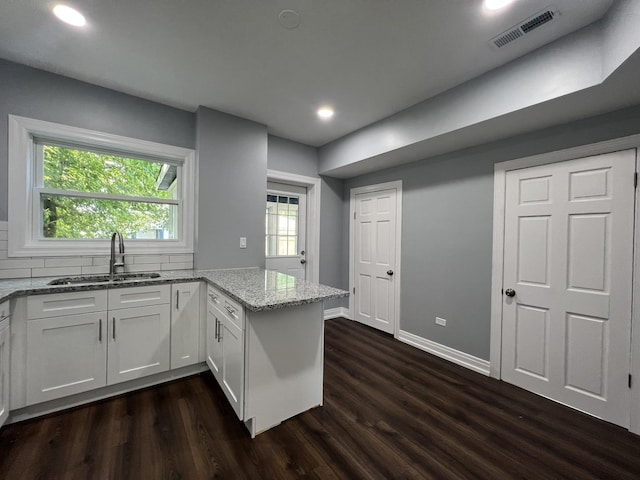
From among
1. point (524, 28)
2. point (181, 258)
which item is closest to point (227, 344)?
point (181, 258)

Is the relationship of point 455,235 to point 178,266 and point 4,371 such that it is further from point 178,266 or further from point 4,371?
point 4,371

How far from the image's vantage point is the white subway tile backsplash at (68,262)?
7.46 feet

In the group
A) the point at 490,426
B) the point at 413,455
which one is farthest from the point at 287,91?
the point at 490,426

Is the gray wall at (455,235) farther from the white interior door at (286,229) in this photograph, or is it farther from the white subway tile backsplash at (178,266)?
the white subway tile backsplash at (178,266)

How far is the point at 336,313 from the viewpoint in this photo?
433 cm

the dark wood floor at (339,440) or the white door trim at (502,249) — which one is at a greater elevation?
the white door trim at (502,249)

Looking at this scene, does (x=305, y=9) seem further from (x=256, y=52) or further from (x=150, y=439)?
(x=150, y=439)

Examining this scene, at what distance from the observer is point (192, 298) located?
8.04 feet

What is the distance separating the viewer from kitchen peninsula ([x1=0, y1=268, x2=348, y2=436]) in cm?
172

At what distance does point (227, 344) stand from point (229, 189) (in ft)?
5.59

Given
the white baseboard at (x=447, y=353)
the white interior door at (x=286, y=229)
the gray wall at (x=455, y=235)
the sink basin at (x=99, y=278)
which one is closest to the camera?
the sink basin at (x=99, y=278)

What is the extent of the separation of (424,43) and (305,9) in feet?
2.79

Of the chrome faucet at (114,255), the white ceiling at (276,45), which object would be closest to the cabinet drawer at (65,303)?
the chrome faucet at (114,255)

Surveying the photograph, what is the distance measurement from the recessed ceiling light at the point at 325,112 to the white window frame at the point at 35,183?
1.62 meters
